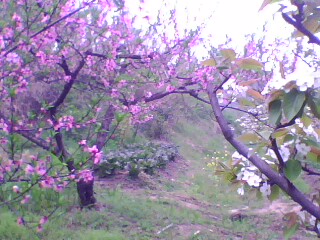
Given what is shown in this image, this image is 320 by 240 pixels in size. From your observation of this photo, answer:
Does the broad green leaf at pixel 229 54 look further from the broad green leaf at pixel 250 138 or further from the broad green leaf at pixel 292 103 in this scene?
the broad green leaf at pixel 292 103

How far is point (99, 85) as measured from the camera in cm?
582

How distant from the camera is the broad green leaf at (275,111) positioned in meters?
1.46

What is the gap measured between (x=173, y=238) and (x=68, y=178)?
2810 millimetres

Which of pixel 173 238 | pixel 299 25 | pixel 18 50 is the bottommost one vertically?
pixel 173 238

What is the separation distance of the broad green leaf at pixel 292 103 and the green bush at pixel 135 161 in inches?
300

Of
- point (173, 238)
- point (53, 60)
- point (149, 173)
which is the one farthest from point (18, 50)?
point (149, 173)

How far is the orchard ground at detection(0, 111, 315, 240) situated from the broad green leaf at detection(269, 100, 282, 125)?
2.77 metres

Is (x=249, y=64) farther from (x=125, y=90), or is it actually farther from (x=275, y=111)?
(x=125, y=90)

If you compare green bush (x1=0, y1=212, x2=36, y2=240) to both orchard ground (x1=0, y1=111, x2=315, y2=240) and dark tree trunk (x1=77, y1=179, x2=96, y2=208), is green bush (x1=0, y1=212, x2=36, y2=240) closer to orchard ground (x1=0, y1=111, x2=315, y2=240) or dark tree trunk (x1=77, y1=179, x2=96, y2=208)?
orchard ground (x1=0, y1=111, x2=315, y2=240)

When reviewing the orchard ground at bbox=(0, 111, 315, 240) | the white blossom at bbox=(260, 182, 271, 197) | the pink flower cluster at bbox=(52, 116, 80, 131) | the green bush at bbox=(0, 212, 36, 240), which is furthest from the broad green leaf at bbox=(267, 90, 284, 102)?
the green bush at bbox=(0, 212, 36, 240)

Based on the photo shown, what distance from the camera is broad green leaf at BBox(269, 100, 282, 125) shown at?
146 cm

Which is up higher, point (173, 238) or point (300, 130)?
point (300, 130)

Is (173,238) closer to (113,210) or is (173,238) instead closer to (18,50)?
(113,210)

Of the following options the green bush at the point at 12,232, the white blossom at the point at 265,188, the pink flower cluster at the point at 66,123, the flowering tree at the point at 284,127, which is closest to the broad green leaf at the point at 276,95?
the flowering tree at the point at 284,127
